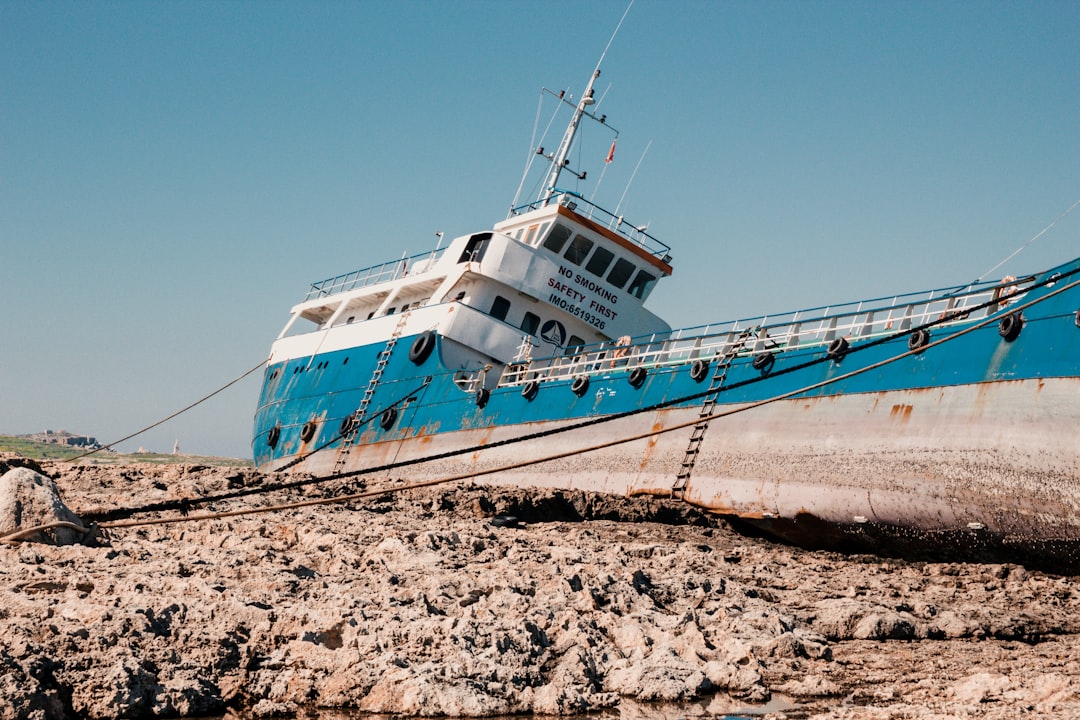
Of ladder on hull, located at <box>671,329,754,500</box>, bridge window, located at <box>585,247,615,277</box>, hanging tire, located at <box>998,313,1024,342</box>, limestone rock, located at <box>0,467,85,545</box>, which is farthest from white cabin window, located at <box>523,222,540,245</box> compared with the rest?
limestone rock, located at <box>0,467,85,545</box>

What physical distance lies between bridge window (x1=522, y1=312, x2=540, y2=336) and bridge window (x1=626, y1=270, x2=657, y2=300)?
94.8 inches

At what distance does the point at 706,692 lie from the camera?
7.87 metres

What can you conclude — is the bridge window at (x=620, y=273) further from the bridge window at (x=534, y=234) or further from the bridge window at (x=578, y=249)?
the bridge window at (x=534, y=234)

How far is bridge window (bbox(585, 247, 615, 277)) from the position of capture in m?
24.7

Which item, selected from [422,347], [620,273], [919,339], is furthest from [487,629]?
[620,273]

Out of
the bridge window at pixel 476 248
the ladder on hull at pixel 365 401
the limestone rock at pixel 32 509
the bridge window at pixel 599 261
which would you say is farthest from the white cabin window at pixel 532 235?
the limestone rock at pixel 32 509

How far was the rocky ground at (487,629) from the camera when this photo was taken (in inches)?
→ 280

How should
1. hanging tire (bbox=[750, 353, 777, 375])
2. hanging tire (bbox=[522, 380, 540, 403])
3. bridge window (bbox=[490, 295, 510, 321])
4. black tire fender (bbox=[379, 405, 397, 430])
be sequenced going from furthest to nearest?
bridge window (bbox=[490, 295, 510, 321]) → black tire fender (bbox=[379, 405, 397, 430]) → hanging tire (bbox=[522, 380, 540, 403]) → hanging tire (bbox=[750, 353, 777, 375])

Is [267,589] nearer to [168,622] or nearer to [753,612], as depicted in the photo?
[168,622]

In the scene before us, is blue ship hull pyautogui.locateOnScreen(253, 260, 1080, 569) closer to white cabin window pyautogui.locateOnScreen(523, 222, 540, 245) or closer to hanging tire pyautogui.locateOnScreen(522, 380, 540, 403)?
hanging tire pyautogui.locateOnScreen(522, 380, 540, 403)

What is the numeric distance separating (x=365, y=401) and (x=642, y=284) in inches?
274

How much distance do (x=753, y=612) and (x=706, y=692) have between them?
2139 mm

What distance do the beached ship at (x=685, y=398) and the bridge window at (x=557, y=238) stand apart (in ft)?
0.16

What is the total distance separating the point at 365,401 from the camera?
24.7 meters
